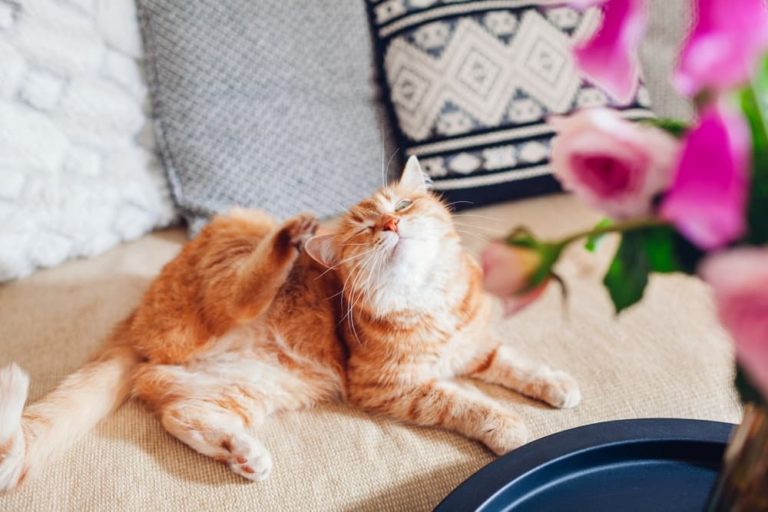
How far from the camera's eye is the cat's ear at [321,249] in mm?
1094

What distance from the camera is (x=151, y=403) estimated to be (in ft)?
3.57

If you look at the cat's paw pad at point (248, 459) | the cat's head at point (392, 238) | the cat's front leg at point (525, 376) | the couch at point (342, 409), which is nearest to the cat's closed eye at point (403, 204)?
the cat's head at point (392, 238)

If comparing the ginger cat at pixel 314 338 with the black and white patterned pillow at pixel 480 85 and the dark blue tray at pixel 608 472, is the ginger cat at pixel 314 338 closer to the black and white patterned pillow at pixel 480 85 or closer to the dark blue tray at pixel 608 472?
the dark blue tray at pixel 608 472

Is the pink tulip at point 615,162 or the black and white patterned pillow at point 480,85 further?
the black and white patterned pillow at point 480,85

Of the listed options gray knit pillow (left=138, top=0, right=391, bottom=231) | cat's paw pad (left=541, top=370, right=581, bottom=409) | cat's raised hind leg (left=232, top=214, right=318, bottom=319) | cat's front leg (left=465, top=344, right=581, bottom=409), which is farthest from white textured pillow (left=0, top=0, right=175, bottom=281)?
cat's paw pad (left=541, top=370, right=581, bottom=409)

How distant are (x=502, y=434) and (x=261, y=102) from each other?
3.12ft

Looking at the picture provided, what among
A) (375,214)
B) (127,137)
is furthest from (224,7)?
(375,214)

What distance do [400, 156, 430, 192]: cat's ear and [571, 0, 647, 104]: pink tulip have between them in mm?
801

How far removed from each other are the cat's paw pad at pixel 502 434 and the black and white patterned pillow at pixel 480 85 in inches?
27.0

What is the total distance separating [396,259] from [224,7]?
772 mm

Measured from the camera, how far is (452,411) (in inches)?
40.2

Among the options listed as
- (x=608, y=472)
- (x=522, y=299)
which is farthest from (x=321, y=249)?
(x=522, y=299)

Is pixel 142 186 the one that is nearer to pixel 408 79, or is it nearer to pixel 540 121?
pixel 408 79

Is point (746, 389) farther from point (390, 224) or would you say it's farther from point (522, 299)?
point (390, 224)
